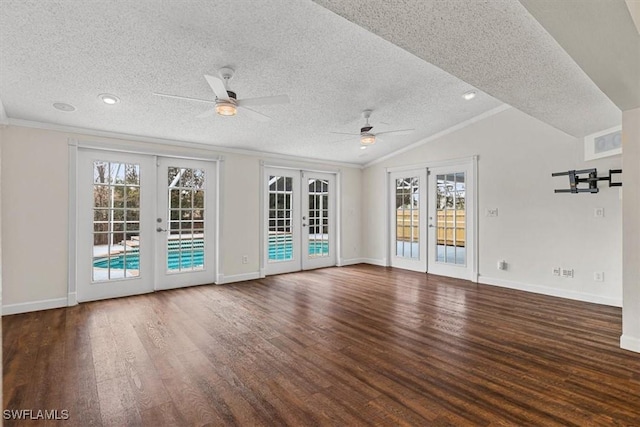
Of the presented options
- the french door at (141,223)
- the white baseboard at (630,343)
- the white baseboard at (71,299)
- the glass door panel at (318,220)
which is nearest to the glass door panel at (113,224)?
the french door at (141,223)

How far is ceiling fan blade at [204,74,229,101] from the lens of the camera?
2.92 meters

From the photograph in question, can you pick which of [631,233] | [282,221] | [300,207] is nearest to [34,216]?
[282,221]

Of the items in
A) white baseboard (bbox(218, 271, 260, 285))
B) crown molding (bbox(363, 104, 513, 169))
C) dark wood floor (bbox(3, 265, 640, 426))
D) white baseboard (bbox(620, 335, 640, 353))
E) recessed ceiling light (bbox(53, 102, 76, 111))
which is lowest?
dark wood floor (bbox(3, 265, 640, 426))

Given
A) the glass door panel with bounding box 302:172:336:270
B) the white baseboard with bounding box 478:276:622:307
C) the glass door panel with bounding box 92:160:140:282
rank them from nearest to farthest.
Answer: the white baseboard with bounding box 478:276:622:307
the glass door panel with bounding box 92:160:140:282
the glass door panel with bounding box 302:172:336:270

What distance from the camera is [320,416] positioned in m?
2.14

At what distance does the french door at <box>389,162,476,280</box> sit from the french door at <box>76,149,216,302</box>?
3794 mm

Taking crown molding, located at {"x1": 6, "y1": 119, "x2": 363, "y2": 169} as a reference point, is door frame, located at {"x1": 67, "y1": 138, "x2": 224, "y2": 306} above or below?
below

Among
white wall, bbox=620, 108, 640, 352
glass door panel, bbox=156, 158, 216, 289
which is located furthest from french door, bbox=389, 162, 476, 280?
glass door panel, bbox=156, 158, 216, 289

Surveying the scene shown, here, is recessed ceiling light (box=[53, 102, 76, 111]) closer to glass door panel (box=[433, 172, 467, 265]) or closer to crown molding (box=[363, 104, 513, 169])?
crown molding (box=[363, 104, 513, 169])

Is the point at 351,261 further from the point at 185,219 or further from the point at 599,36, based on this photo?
the point at 599,36

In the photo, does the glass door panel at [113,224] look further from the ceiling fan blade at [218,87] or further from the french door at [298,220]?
the ceiling fan blade at [218,87]

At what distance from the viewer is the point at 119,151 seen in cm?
487

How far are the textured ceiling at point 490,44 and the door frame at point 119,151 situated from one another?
13.5 ft

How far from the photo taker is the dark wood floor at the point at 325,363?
2191 mm
